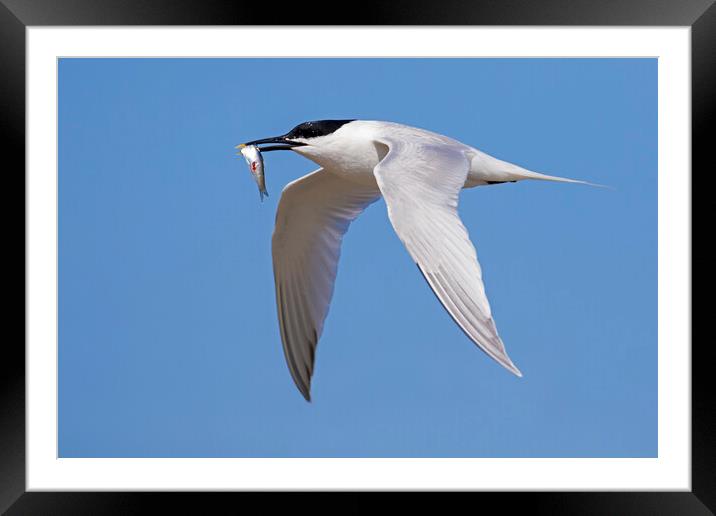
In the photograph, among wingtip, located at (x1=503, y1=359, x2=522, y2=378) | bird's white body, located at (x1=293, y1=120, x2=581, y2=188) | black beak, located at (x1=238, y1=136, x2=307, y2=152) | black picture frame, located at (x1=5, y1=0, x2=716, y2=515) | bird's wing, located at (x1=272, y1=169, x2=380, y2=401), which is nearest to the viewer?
wingtip, located at (x1=503, y1=359, x2=522, y2=378)

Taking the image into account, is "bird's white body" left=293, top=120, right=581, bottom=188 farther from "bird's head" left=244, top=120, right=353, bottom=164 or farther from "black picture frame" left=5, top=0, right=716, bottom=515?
"black picture frame" left=5, top=0, right=716, bottom=515

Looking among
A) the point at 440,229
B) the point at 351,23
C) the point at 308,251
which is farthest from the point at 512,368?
the point at 308,251

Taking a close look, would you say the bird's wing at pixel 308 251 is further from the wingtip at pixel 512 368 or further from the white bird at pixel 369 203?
the wingtip at pixel 512 368

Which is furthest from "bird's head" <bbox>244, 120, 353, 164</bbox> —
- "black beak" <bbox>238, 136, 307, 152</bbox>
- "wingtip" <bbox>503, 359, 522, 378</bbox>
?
"wingtip" <bbox>503, 359, 522, 378</bbox>

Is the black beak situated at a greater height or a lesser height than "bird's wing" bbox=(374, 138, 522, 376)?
greater

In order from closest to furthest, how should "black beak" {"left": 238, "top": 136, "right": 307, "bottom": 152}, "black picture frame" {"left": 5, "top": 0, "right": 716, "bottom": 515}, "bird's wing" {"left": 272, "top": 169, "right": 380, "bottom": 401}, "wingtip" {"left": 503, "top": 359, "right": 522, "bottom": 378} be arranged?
"wingtip" {"left": 503, "top": 359, "right": 522, "bottom": 378} → "black picture frame" {"left": 5, "top": 0, "right": 716, "bottom": 515} → "black beak" {"left": 238, "top": 136, "right": 307, "bottom": 152} → "bird's wing" {"left": 272, "top": 169, "right": 380, "bottom": 401}

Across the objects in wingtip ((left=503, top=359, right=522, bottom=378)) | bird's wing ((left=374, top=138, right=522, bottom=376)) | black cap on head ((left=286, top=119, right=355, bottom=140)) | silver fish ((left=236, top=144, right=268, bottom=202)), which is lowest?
wingtip ((left=503, top=359, right=522, bottom=378))
